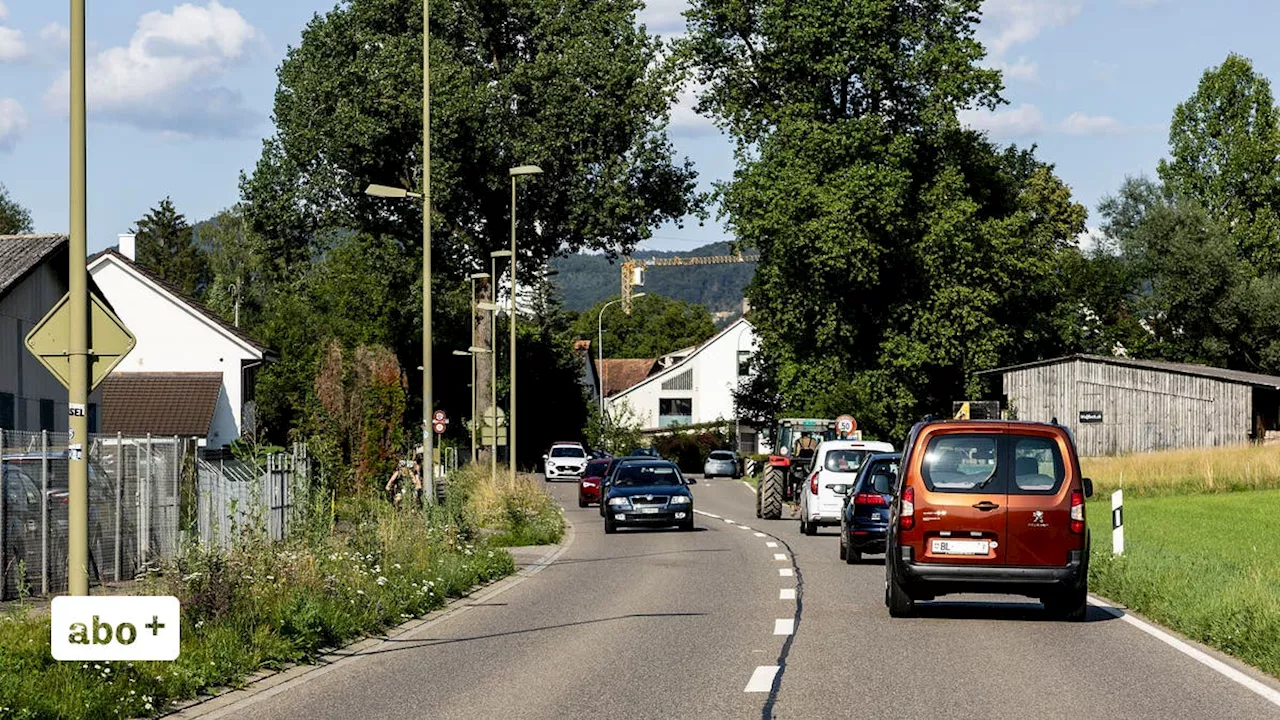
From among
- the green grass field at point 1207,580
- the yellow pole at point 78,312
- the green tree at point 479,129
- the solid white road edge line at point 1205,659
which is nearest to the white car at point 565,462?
the green tree at point 479,129

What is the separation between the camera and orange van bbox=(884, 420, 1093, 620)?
15.9 m

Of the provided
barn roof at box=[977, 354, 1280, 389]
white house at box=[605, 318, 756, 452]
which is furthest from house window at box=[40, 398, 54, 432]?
white house at box=[605, 318, 756, 452]

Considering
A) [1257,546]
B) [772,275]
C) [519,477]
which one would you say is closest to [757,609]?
[1257,546]

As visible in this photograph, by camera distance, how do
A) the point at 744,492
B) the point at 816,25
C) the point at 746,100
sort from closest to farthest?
the point at 816,25, the point at 746,100, the point at 744,492

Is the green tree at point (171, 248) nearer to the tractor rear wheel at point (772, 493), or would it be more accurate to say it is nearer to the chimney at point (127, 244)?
the chimney at point (127, 244)

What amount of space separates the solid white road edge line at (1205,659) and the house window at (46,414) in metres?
28.1

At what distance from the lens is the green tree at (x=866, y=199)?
2224 inches

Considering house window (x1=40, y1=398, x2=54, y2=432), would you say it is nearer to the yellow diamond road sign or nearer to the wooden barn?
the yellow diamond road sign

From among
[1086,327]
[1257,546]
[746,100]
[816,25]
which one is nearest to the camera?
[1257,546]

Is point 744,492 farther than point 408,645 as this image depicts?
Yes

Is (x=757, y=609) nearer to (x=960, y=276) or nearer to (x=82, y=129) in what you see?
(x=82, y=129)

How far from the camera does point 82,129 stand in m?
12.5

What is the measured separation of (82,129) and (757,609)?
820cm

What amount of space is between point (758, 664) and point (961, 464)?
4323 millimetres
